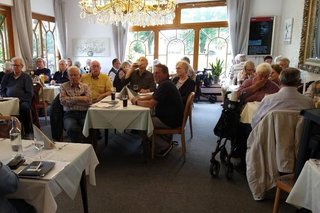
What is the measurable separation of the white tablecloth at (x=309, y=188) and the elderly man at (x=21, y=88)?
3822mm

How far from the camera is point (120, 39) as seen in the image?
7.43 m

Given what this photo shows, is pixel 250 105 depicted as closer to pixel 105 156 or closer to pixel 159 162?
pixel 159 162

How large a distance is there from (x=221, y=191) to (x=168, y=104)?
113 cm

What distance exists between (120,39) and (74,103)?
4658 mm

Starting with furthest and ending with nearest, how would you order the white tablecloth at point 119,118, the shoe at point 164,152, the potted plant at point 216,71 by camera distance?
the potted plant at point 216,71, the shoe at point 164,152, the white tablecloth at point 119,118

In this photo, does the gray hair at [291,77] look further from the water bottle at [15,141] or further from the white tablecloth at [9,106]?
the white tablecloth at [9,106]

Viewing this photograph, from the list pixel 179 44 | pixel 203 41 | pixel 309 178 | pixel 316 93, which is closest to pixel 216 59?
pixel 203 41

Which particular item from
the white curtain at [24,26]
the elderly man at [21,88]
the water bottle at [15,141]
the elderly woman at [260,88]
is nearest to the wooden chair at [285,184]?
the elderly woman at [260,88]

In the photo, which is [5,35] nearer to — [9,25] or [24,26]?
[9,25]

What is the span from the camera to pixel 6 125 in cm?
193

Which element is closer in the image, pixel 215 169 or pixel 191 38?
pixel 215 169

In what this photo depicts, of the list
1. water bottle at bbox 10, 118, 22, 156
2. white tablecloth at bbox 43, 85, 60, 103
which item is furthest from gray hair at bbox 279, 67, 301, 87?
white tablecloth at bbox 43, 85, 60, 103

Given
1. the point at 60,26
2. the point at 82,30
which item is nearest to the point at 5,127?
the point at 60,26

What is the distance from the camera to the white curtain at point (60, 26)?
7273 millimetres
